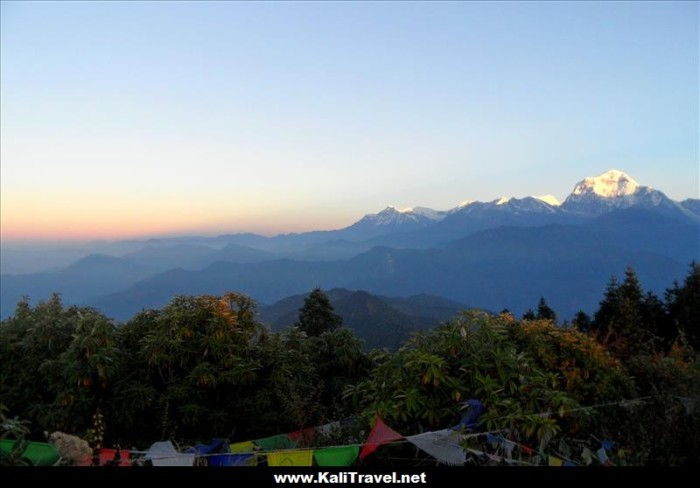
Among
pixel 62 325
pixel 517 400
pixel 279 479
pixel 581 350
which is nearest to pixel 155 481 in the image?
pixel 279 479

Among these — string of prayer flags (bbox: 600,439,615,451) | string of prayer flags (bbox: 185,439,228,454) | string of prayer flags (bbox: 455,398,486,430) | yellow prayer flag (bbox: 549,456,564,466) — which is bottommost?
string of prayer flags (bbox: 185,439,228,454)

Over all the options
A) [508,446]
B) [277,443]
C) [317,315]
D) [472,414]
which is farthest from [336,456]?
[317,315]

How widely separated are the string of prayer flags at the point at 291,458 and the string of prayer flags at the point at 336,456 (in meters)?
0.08

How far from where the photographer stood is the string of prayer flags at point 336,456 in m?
4.24

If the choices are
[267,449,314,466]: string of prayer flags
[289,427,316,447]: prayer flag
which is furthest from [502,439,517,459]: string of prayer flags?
[289,427,316,447]: prayer flag

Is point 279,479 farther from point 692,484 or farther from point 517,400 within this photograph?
point 692,484

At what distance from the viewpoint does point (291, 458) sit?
4270 mm

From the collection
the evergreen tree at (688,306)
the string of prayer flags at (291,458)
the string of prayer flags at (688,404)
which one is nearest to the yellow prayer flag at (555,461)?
the string of prayer flags at (688,404)

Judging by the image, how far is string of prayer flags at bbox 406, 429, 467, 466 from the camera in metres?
4.39

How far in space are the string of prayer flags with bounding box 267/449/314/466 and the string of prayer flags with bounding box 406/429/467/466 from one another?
923 millimetres

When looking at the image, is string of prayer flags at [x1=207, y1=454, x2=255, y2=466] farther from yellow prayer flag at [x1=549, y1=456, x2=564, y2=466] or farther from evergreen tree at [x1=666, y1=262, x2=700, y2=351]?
evergreen tree at [x1=666, y1=262, x2=700, y2=351]

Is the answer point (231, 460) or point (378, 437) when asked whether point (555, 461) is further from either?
point (231, 460)

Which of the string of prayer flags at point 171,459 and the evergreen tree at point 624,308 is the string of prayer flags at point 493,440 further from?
the evergreen tree at point 624,308

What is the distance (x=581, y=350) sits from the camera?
6.96 metres
